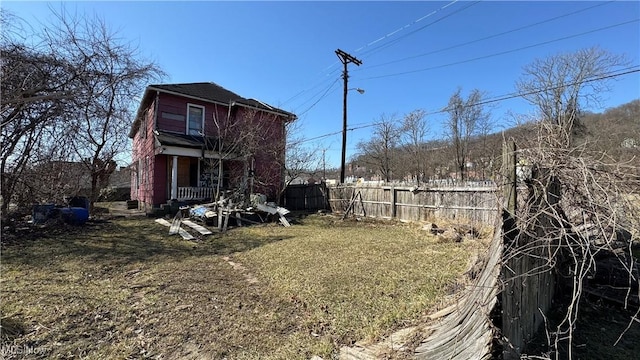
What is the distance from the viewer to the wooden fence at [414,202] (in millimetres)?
9672

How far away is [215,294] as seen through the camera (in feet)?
14.5

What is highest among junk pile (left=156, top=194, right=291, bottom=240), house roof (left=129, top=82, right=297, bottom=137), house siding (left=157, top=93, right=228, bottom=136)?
house roof (left=129, top=82, right=297, bottom=137)

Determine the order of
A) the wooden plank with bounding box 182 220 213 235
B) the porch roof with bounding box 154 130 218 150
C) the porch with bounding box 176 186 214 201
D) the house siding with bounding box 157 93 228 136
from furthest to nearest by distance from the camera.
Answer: the house siding with bounding box 157 93 228 136 < the porch with bounding box 176 186 214 201 < the porch roof with bounding box 154 130 218 150 < the wooden plank with bounding box 182 220 213 235

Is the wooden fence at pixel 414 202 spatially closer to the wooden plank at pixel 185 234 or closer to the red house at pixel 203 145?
the red house at pixel 203 145

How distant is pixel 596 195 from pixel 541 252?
0.81m

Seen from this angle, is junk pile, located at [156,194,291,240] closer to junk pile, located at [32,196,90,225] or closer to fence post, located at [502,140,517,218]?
junk pile, located at [32,196,90,225]

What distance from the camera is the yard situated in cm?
311

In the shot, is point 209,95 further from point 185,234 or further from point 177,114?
point 185,234

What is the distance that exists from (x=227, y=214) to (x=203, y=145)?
451 centimetres

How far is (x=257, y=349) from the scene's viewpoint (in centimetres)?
295

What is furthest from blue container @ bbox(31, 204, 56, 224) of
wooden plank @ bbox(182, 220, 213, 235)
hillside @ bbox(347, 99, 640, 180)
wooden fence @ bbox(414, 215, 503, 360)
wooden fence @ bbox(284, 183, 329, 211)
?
hillside @ bbox(347, 99, 640, 180)

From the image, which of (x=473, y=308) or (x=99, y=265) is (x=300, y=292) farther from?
(x=99, y=265)

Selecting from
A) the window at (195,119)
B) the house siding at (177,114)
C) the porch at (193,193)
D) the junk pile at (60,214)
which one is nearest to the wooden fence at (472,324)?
the junk pile at (60,214)

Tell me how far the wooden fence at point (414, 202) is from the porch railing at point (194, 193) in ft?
19.4
